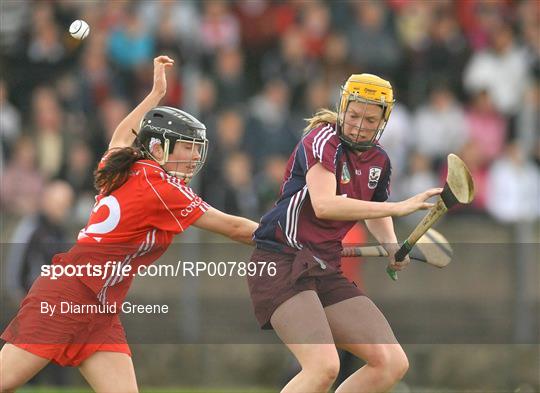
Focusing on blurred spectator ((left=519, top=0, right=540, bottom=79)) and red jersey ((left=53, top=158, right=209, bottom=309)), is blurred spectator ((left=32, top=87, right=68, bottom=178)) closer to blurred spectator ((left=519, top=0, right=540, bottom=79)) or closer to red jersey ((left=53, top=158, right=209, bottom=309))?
blurred spectator ((left=519, top=0, right=540, bottom=79))

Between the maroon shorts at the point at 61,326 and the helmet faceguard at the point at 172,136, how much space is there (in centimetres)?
84

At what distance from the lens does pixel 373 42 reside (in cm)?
1324

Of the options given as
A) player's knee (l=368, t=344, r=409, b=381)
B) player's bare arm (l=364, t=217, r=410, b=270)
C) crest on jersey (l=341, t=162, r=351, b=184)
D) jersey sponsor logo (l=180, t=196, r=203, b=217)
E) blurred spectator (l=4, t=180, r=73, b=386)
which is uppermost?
crest on jersey (l=341, t=162, r=351, b=184)

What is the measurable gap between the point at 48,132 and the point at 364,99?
5537 millimetres

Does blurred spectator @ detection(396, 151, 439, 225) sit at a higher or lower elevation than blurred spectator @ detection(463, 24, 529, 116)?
lower

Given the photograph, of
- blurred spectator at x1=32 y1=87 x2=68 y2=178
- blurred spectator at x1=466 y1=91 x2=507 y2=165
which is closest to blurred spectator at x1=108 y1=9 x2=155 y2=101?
blurred spectator at x1=32 y1=87 x2=68 y2=178

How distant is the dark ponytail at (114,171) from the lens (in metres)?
7.22

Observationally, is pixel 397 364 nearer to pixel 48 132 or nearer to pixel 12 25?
pixel 48 132

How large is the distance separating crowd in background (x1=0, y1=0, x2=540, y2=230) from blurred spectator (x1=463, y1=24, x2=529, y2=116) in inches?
0.6

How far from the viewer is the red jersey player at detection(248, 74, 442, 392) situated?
7.12m

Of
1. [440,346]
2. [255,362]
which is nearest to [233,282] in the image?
[255,362]

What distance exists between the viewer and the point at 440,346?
12172mm

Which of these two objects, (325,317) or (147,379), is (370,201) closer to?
(325,317)

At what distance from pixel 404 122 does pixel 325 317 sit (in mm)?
5869
